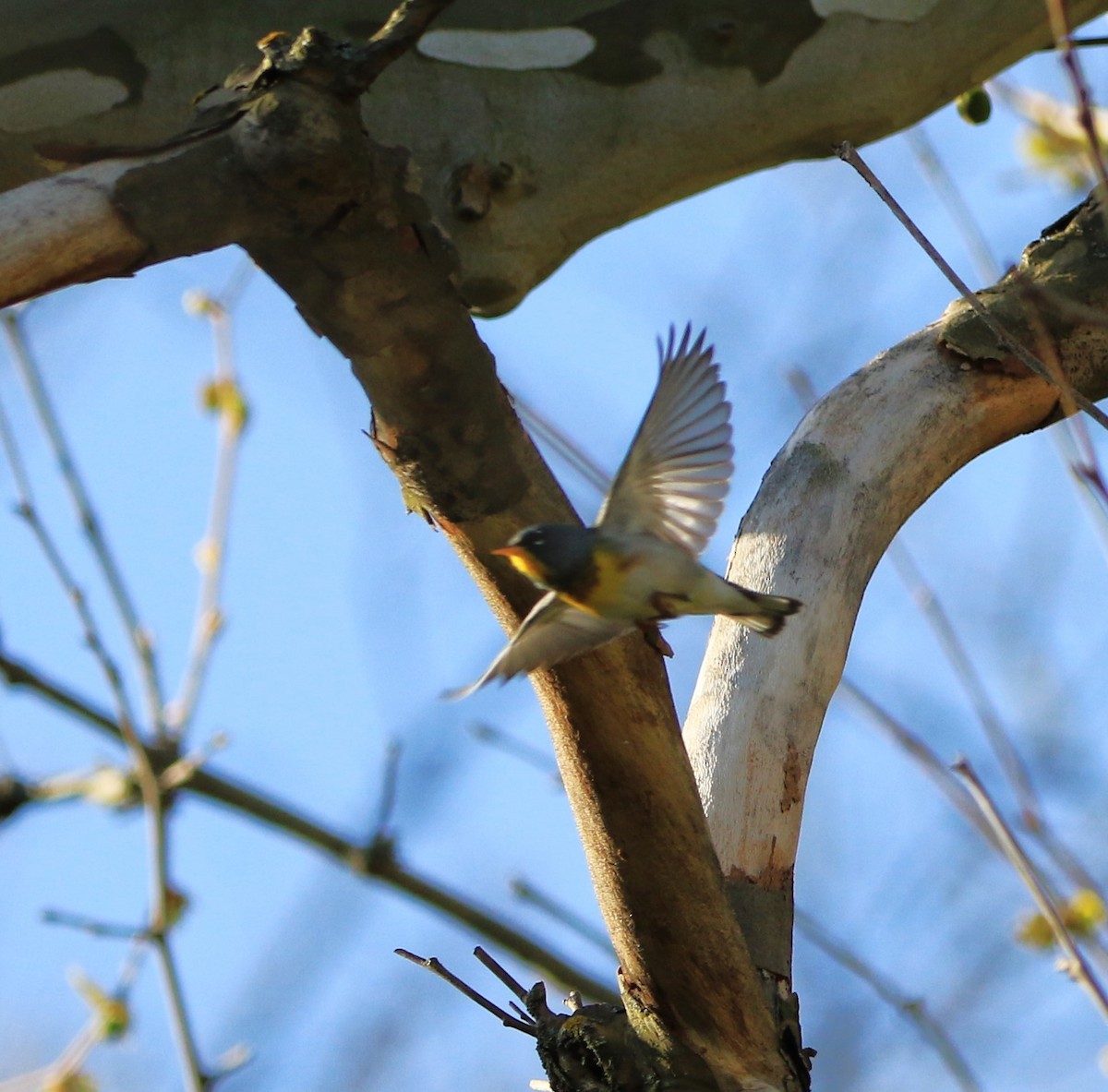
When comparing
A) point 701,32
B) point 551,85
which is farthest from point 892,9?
point 551,85

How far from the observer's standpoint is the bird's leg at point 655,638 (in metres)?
1.56

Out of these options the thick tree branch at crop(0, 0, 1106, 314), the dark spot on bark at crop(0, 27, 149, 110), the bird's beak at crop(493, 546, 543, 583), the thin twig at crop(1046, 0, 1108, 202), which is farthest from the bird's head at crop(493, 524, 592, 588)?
the dark spot on bark at crop(0, 27, 149, 110)

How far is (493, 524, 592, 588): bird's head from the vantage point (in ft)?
4.74

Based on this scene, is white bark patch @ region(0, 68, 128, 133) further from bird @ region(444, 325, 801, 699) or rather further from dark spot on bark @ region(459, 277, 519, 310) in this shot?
bird @ region(444, 325, 801, 699)

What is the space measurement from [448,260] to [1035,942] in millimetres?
1352

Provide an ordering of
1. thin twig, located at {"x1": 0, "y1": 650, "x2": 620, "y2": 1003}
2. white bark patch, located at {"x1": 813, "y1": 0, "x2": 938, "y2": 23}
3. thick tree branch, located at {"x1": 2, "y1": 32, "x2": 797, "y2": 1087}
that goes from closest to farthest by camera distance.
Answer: thick tree branch, located at {"x1": 2, "y1": 32, "x2": 797, "y2": 1087} < white bark patch, located at {"x1": 813, "y1": 0, "x2": 938, "y2": 23} < thin twig, located at {"x1": 0, "y1": 650, "x2": 620, "y2": 1003}

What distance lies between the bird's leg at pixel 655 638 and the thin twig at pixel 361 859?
1276 mm

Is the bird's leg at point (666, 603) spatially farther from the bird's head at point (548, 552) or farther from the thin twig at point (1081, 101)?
the thin twig at point (1081, 101)

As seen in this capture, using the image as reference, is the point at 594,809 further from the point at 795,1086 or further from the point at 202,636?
the point at 202,636

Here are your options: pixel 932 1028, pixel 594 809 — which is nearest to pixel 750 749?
pixel 594 809

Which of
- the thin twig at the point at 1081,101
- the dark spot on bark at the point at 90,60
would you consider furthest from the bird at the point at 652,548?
the dark spot on bark at the point at 90,60

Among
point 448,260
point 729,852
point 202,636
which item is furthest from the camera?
point 202,636

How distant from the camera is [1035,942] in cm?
198

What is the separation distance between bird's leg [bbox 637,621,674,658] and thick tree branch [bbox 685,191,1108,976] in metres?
0.23
